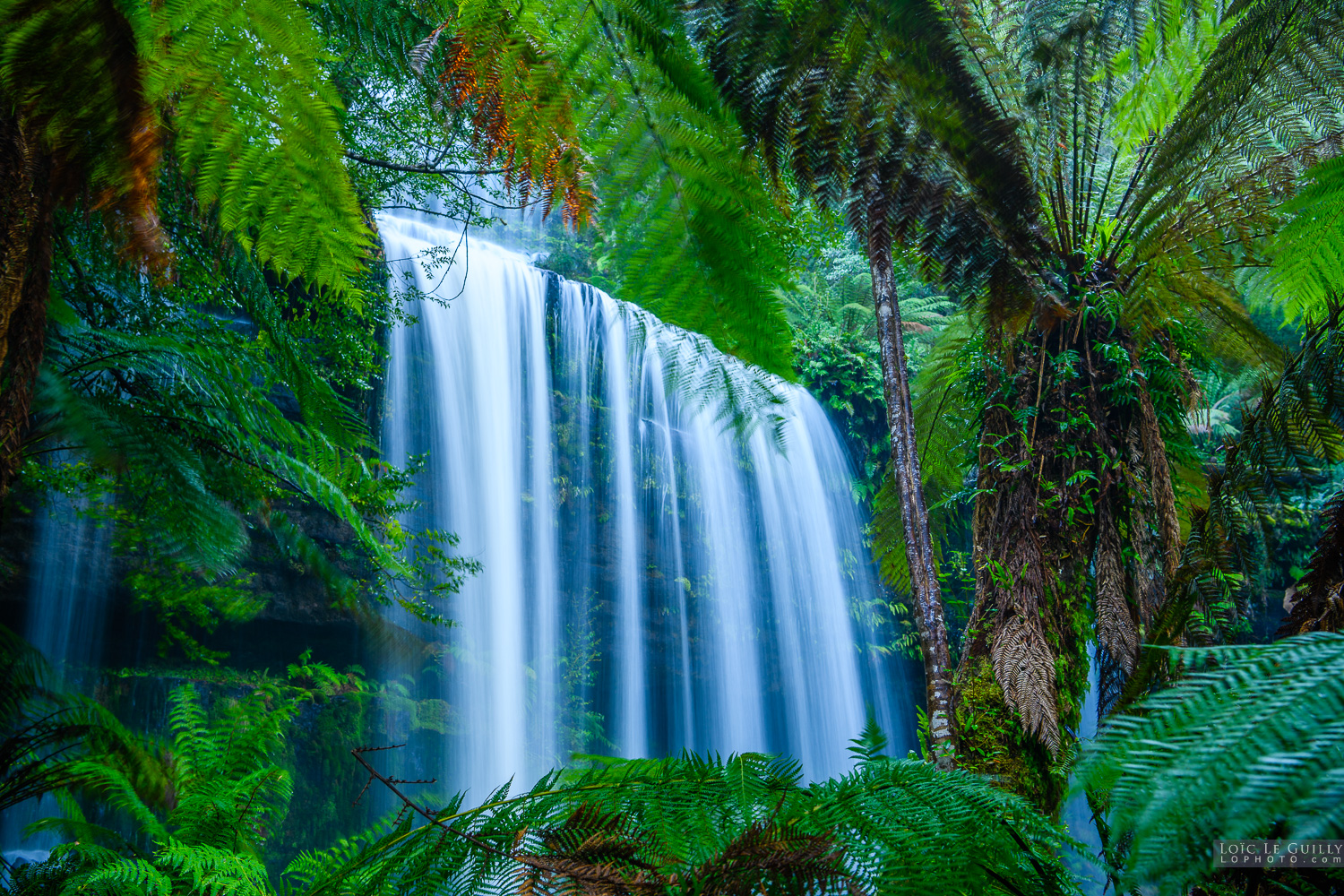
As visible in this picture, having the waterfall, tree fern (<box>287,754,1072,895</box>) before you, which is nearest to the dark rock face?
the waterfall

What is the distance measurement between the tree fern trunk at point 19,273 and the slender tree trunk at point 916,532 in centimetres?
246

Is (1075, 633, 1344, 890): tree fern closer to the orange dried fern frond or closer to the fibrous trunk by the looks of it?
the orange dried fern frond

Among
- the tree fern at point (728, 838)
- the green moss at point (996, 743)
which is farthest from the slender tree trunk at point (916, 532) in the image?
the tree fern at point (728, 838)

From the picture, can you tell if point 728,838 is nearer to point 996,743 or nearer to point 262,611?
point 996,743

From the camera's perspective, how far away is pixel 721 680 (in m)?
9.81

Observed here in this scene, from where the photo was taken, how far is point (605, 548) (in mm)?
9375

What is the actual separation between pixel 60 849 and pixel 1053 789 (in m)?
3.03

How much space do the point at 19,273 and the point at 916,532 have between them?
9.24 ft

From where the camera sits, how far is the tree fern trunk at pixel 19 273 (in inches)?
36.4

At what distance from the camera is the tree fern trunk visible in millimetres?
926

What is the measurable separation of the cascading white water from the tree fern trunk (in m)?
6.52

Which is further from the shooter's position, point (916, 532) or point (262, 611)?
point (262, 611)

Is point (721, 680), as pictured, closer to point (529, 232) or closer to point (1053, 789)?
point (529, 232)

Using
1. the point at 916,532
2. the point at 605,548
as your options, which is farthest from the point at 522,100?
the point at 605,548
